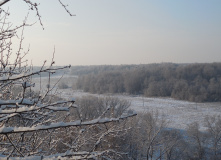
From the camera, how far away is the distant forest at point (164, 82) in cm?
4366

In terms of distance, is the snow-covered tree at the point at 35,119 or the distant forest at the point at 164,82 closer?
the snow-covered tree at the point at 35,119

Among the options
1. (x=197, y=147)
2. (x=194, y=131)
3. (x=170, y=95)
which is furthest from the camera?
(x=170, y=95)

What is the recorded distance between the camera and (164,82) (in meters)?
48.8

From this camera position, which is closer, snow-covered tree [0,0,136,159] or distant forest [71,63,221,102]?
snow-covered tree [0,0,136,159]

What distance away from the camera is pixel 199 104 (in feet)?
127

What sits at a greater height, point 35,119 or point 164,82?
point 35,119

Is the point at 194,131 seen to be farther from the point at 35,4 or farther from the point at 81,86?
the point at 81,86

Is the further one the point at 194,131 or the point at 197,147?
the point at 194,131

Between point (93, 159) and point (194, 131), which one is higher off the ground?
point (93, 159)

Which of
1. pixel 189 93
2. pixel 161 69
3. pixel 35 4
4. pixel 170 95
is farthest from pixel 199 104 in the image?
pixel 35 4

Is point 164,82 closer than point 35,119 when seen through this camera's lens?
No

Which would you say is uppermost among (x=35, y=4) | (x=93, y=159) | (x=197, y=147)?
(x=35, y=4)

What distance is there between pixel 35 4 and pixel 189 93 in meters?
43.5

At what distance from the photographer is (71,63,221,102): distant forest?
43.7 metres
